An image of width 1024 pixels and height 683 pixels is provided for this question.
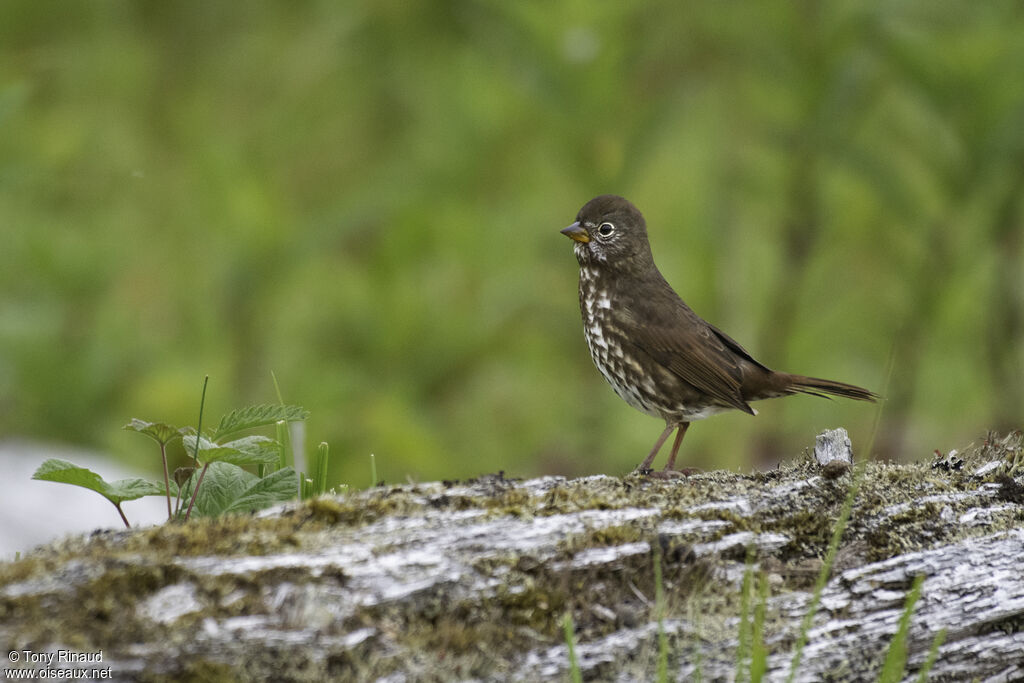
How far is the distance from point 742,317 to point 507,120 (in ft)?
5.36

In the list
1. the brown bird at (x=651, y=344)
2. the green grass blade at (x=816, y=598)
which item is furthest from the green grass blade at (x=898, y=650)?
the brown bird at (x=651, y=344)

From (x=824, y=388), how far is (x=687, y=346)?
0.49m

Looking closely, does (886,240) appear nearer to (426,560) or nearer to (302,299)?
(302,299)

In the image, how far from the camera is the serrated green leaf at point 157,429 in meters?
2.39

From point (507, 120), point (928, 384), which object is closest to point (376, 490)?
point (507, 120)

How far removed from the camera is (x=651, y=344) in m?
3.81

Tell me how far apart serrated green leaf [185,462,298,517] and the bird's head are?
5.87 feet

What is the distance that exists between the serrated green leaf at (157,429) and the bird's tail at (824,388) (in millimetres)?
2222

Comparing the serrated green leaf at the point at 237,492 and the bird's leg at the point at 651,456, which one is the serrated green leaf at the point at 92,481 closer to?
the serrated green leaf at the point at 237,492

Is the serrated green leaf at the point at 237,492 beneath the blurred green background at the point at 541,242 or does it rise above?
beneath

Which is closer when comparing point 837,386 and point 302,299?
point 837,386

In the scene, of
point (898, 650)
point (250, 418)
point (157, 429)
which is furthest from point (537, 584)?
point (157, 429)

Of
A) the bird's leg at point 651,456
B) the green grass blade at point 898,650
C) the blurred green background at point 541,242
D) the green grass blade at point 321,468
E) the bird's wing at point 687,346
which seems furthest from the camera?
the blurred green background at point 541,242

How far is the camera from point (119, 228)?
6367mm
